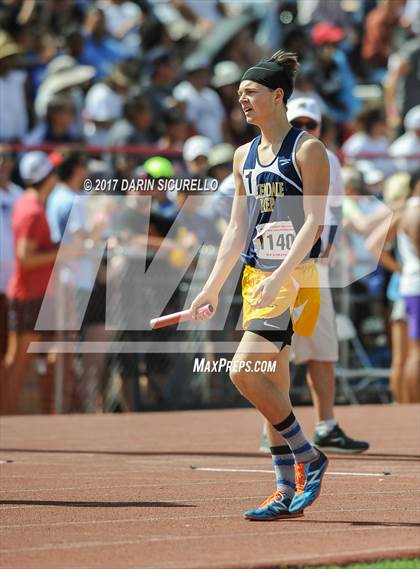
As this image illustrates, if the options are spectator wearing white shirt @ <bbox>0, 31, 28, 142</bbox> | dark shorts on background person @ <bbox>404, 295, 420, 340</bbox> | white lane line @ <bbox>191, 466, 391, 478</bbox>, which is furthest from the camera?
spectator wearing white shirt @ <bbox>0, 31, 28, 142</bbox>

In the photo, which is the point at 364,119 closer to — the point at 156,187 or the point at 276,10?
the point at 276,10

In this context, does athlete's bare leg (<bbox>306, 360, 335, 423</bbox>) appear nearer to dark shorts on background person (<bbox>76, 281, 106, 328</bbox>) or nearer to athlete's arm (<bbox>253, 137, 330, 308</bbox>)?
athlete's arm (<bbox>253, 137, 330, 308</bbox>)

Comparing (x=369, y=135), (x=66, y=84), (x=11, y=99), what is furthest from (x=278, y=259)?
(x=369, y=135)

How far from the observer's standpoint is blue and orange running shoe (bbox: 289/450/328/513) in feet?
21.0

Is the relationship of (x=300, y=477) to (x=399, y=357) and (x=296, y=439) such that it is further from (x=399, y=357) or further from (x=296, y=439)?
(x=399, y=357)

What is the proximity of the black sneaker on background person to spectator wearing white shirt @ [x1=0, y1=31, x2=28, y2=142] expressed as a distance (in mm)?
6334

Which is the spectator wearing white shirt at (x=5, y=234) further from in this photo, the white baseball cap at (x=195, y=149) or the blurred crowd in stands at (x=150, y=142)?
the white baseball cap at (x=195, y=149)

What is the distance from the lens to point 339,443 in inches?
371

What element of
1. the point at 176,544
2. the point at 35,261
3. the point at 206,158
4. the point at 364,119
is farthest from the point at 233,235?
the point at 364,119

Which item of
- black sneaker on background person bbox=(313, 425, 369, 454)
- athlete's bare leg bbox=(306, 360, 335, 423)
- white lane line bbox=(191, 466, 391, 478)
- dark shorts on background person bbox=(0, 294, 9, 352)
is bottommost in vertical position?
white lane line bbox=(191, 466, 391, 478)

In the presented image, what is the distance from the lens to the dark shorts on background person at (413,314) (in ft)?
42.5

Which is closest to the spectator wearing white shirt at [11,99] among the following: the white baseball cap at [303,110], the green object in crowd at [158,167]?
the green object in crowd at [158,167]

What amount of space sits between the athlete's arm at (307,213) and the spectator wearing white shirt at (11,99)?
8454 millimetres

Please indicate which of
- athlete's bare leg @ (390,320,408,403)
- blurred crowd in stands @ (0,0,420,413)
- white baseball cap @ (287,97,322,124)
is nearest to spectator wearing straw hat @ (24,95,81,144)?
blurred crowd in stands @ (0,0,420,413)
